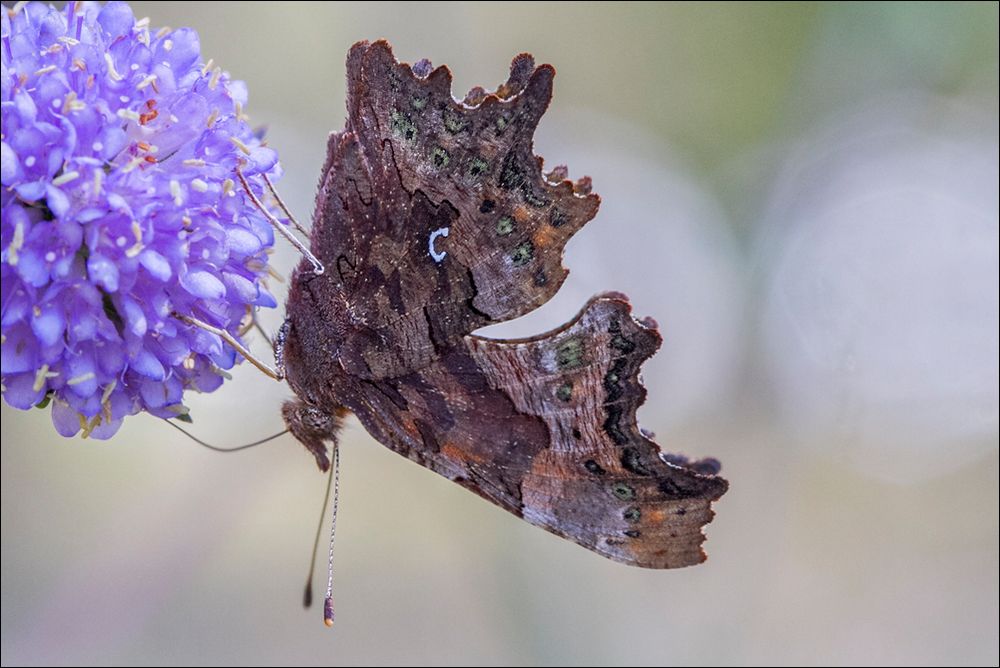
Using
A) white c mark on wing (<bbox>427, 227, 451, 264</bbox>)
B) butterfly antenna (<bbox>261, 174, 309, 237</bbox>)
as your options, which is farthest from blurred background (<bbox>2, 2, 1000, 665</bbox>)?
white c mark on wing (<bbox>427, 227, 451, 264</bbox>)

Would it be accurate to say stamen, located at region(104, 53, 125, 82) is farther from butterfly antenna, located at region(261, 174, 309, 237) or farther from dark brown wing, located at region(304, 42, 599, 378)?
dark brown wing, located at region(304, 42, 599, 378)

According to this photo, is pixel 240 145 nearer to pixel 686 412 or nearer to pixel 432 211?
pixel 432 211

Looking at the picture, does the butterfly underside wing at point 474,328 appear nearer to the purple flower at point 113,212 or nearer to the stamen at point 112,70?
the purple flower at point 113,212

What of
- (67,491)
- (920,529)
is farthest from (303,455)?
(920,529)

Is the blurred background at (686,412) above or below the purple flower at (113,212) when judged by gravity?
above

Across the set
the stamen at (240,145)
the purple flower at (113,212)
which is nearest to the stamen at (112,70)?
the purple flower at (113,212)

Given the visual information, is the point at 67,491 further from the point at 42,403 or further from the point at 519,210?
the point at 519,210
